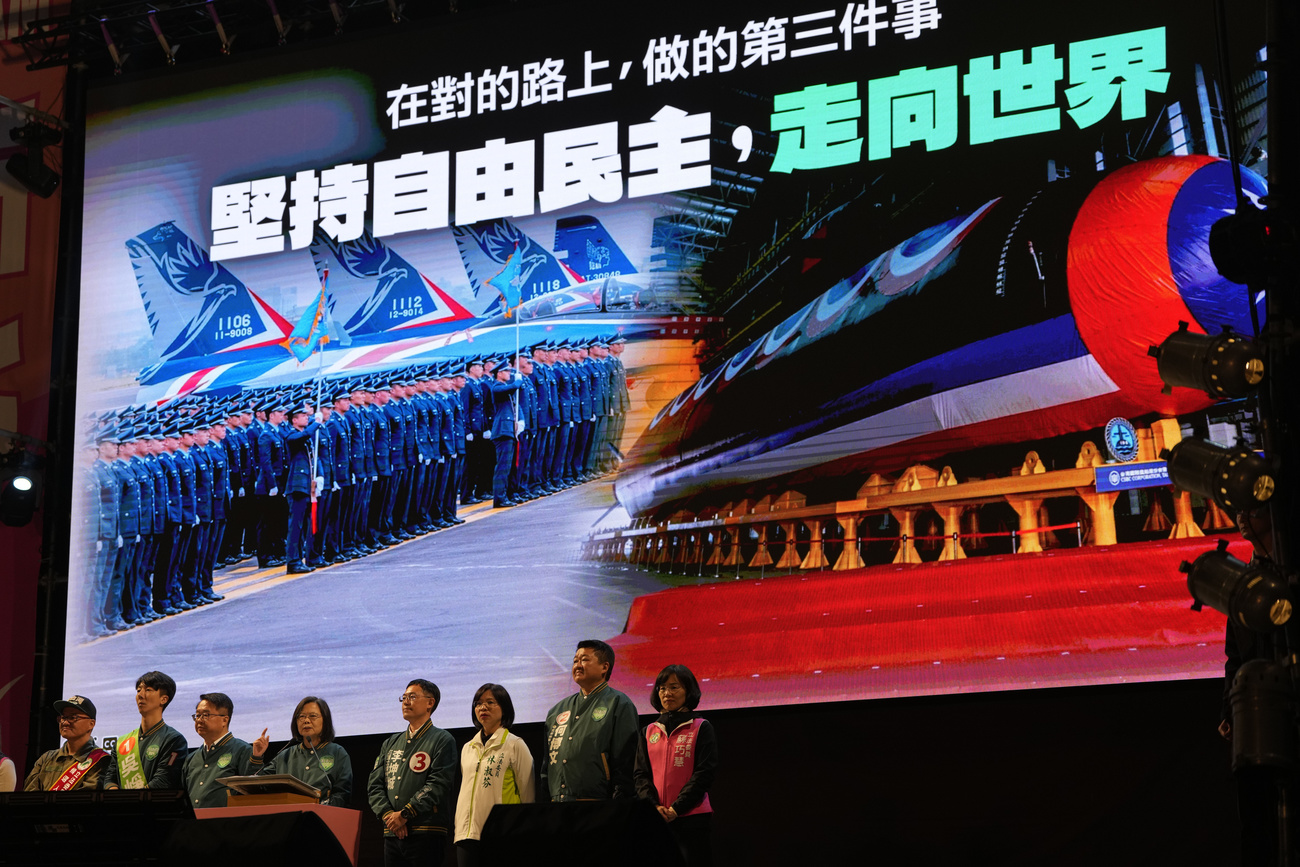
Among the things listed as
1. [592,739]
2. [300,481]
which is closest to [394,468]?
[300,481]

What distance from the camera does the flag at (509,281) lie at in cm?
606

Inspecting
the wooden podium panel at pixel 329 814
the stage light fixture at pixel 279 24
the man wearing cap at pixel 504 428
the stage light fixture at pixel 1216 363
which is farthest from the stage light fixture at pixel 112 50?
the stage light fixture at pixel 1216 363

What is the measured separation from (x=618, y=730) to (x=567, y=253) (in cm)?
216

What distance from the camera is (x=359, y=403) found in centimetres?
621

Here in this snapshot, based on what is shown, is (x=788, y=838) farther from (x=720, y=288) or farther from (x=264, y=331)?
(x=264, y=331)

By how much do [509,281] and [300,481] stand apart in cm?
124

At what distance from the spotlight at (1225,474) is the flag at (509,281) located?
134 inches

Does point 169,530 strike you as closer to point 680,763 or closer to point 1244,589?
point 680,763

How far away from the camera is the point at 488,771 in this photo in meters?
4.90

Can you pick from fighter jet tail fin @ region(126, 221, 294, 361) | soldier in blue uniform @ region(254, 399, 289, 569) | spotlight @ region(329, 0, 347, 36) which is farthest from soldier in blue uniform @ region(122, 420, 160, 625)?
spotlight @ region(329, 0, 347, 36)

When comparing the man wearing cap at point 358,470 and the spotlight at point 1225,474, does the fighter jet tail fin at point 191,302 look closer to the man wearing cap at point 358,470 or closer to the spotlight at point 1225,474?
the man wearing cap at point 358,470

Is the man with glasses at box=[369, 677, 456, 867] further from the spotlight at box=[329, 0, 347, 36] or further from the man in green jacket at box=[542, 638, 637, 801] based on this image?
the spotlight at box=[329, 0, 347, 36]

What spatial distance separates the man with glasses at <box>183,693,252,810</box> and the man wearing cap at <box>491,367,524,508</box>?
134 cm

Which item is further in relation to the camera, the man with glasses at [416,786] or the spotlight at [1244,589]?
the man with glasses at [416,786]
